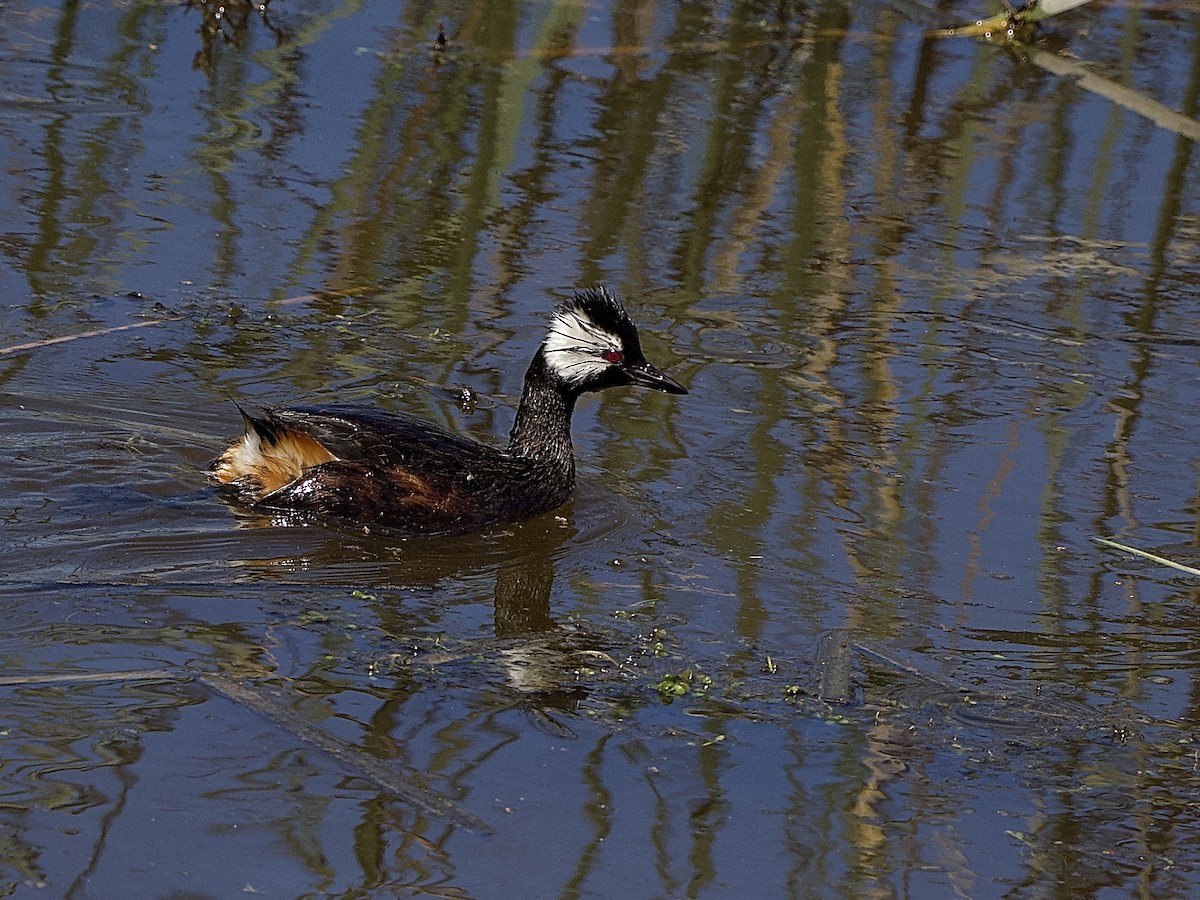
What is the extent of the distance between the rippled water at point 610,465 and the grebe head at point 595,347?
1.14 feet

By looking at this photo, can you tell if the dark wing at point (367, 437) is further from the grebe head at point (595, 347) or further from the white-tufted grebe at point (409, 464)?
the grebe head at point (595, 347)

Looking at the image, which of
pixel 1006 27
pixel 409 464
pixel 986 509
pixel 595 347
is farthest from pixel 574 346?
pixel 1006 27

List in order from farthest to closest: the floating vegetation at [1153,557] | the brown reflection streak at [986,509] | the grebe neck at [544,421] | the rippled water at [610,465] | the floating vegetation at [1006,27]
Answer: the floating vegetation at [1006,27] → the grebe neck at [544,421] → the brown reflection streak at [986,509] → the floating vegetation at [1153,557] → the rippled water at [610,465]

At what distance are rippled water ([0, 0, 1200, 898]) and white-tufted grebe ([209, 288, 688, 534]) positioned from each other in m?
0.15

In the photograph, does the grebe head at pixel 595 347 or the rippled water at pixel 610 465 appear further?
the grebe head at pixel 595 347

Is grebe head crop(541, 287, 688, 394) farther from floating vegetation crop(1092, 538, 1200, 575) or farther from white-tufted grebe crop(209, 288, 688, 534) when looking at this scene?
floating vegetation crop(1092, 538, 1200, 575)

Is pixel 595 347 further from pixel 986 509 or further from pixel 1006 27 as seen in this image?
pixel 1006 27

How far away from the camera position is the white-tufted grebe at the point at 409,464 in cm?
631

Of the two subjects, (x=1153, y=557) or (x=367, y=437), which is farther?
(x=367, y=437)

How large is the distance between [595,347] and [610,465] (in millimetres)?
497

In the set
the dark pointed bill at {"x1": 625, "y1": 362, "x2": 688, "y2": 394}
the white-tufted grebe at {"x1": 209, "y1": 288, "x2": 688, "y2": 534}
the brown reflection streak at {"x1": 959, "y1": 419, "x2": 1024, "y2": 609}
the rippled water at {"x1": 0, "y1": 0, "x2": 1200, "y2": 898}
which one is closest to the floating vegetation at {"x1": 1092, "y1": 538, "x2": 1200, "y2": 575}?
the rippled water at {"x1": 0, "y1": 0, "x2": 1200, "y2": 898}

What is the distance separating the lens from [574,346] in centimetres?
676

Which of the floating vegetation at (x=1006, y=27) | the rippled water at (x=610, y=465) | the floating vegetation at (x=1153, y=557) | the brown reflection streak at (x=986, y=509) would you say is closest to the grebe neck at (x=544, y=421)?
the rippled water at (x=610, y=465)

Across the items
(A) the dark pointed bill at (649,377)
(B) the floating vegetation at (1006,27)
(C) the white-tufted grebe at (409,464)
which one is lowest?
(C) the white-tufted grebe at (409,464)
